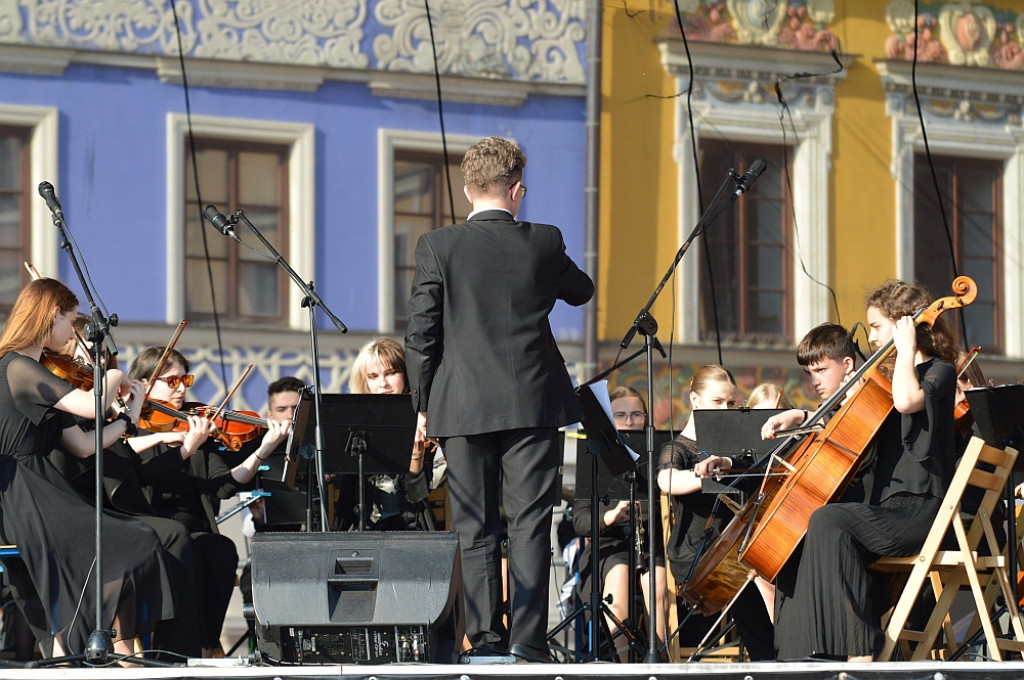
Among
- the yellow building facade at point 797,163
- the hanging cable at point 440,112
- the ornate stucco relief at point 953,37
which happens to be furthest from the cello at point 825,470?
the ornate stucco relief at point 953,37

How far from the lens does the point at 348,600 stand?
462 centimetres

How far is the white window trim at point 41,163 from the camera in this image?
29.1 ft

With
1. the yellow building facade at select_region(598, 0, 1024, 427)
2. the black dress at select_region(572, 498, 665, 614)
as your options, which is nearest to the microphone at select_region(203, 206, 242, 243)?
the black dress at select_region(572, 498, 665, 614)

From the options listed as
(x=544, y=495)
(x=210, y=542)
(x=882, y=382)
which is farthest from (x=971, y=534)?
(x=210, y=542)

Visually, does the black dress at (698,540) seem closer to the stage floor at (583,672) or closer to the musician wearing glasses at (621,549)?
the musician wearing glasses at (621,549)

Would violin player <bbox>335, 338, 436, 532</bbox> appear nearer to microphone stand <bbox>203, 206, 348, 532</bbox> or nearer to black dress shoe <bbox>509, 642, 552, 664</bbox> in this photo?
microphone stand <bbox>203, 206, 348, 532</bbox>

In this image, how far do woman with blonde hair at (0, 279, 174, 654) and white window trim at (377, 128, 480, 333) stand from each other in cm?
421

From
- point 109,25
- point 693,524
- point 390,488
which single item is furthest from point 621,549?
point 109,25

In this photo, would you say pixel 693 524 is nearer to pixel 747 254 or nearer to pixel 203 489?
pixel 203 489

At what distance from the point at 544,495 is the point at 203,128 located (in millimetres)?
5108

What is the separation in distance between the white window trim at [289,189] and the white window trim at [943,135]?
11.5 feet

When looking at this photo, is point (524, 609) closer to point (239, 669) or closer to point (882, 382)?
point (239, 669)

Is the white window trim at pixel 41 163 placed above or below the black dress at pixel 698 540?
above

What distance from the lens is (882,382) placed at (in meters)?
5.24
